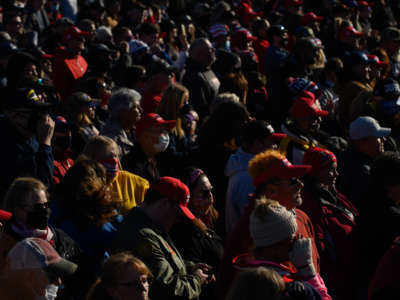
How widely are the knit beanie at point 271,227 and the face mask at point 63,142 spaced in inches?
91.5

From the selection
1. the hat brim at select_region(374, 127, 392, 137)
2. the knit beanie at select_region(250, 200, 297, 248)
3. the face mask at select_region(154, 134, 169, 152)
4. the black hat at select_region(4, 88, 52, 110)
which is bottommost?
the hat brim at select_region(374, 127, 392, 137)

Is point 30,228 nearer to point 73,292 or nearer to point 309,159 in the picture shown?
point 73,292

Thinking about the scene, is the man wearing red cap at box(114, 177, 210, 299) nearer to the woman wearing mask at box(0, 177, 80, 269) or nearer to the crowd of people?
the crowd of people

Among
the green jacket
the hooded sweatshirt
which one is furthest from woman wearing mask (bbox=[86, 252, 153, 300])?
the hooded sweatshirt

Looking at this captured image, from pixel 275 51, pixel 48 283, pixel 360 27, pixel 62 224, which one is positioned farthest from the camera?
pixel 360 27

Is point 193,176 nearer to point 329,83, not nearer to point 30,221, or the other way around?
point 30,221

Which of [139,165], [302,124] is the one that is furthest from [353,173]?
[139,165]

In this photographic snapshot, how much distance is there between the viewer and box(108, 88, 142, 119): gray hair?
273 inches

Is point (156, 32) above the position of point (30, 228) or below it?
below

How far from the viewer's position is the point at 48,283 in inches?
147

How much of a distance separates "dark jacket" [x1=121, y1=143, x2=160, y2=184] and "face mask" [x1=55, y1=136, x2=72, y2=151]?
0.57m

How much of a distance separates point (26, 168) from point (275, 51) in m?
6.01

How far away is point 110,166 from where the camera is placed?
562 centimetres

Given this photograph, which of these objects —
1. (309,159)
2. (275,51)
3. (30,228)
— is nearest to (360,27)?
(275,51)
